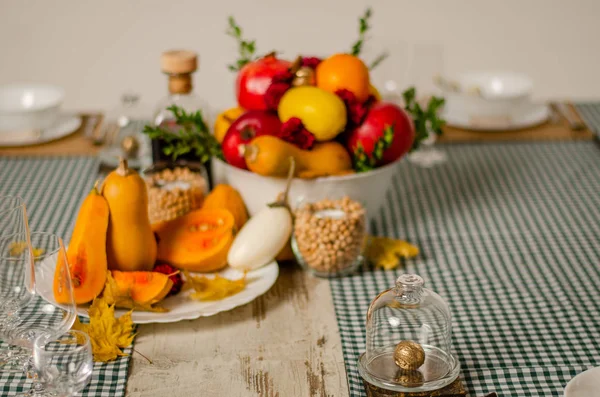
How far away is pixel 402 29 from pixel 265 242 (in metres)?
2.13

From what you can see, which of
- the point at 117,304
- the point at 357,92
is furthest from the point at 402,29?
the point at 117,304

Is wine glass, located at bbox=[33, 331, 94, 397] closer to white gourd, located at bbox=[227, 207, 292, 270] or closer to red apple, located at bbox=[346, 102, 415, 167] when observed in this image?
white gourd, located at bbox=[227, 207, 292, 270]

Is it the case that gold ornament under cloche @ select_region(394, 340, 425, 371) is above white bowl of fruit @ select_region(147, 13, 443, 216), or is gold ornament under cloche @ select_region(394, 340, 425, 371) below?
below

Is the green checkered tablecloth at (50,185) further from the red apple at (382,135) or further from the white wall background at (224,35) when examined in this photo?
the white wall background at (224,35)

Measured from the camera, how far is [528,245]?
4.45 ft

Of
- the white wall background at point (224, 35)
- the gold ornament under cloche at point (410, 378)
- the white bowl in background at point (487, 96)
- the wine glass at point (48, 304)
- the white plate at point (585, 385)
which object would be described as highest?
the wine glass at point (48, 304)

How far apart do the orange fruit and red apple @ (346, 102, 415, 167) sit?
44 mm

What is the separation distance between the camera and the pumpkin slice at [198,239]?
3.84 ft

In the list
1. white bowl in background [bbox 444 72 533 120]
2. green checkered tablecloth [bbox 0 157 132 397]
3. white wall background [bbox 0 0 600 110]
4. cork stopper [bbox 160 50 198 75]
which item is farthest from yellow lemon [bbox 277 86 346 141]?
white wall background [bbox 0 0 600 110]

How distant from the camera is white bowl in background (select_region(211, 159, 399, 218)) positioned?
1.25 m

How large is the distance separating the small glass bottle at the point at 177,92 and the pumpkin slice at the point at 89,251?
15.2 inches

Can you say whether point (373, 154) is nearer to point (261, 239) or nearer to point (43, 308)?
point (261, 239)

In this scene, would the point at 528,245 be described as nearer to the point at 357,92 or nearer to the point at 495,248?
the point at 495,248

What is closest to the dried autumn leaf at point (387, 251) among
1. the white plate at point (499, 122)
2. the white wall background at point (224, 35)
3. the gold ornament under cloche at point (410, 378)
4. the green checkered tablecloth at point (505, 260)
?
the green checkered tablecloth at point (505, 260)
